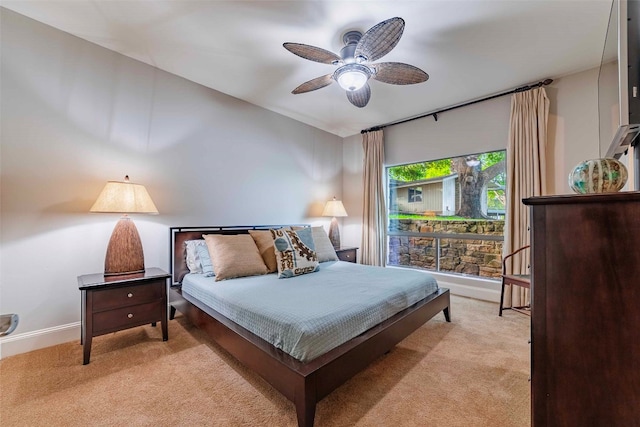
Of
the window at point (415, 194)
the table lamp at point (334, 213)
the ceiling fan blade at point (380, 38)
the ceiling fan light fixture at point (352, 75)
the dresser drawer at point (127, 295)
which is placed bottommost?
the dresser drawer at point (127, 295)

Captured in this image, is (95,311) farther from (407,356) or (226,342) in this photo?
(407,356)

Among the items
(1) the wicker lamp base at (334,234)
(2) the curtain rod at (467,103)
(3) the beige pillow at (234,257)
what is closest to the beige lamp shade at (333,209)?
(1) the wicker lamp base at (334,234)

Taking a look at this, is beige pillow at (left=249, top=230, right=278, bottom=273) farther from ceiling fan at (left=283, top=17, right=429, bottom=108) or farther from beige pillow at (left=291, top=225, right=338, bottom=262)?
ceiling fan at (left=283, top=17, right=429, bottom=108)

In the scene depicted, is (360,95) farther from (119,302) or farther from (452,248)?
(119,302)

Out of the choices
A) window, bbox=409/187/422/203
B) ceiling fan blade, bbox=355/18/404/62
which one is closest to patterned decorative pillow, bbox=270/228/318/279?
ceiling fan blade, bbox=355/18/404/62

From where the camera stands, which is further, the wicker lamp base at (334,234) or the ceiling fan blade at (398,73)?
the wicker lamp base at (334,234)

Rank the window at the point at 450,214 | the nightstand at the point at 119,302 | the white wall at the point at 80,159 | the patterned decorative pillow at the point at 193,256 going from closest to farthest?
the nightstand at the point at 119,302
the white wall at the point at 80,159
the patterned decorative pillow at the point at 193,256
the window at the point at 450,214

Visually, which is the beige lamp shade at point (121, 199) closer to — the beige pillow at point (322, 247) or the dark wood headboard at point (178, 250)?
the dark wood headboard at point (178, 250)

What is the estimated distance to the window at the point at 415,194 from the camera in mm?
4500

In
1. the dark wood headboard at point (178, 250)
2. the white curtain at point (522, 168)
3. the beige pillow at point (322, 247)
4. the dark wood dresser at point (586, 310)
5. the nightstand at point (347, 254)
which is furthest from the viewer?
the nightstand at point (347, 254)

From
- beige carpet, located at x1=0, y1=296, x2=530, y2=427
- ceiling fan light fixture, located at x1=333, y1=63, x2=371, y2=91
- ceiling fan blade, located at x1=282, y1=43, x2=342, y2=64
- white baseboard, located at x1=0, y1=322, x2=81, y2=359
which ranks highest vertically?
ceiling fan blade, located at x1=282, y1=43, x2=342, y2=64

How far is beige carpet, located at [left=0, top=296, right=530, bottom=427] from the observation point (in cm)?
151

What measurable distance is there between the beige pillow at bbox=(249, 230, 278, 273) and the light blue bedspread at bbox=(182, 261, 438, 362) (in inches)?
9.1

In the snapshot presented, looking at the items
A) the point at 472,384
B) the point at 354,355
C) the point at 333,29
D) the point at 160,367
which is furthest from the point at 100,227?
the point at 472,384
